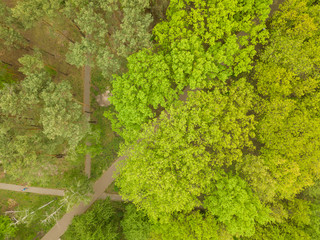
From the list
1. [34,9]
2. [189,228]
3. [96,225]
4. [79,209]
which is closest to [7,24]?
[34,9]

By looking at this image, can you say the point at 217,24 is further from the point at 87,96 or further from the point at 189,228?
the point at 189,228

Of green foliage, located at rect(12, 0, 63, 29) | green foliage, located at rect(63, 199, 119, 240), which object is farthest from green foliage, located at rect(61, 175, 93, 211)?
green foliage, located at rect(12, 0, 63, 29)

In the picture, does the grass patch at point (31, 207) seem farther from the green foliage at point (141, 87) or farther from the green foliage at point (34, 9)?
the green foliage at point (34, 9)

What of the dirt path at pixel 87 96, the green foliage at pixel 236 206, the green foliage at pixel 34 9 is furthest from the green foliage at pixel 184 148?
the green foliage at pixel 34 9

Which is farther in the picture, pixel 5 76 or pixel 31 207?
pixel 31 207

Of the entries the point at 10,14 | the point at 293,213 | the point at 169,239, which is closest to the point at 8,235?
the point at 169,239

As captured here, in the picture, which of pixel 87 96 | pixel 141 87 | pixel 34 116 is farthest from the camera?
pixel 87 96
